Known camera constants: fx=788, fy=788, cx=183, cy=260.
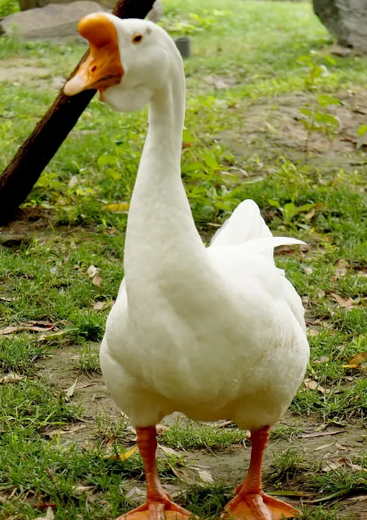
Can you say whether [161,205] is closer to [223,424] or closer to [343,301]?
[223,424]

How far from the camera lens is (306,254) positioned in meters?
5.29

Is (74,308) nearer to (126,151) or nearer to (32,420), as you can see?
(32,420)

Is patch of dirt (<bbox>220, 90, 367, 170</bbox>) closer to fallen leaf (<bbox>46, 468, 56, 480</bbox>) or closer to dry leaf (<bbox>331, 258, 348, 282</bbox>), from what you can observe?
dry leaf (<bbox>331, 258, 348, 282</bbox>)

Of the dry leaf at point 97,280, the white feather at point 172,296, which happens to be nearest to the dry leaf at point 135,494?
the white feather at point 172,296

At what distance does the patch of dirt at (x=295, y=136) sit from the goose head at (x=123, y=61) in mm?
4368

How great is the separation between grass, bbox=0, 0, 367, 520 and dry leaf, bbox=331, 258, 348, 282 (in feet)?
0.04

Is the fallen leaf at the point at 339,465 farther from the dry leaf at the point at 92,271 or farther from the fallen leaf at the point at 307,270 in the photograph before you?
the dry leaf at the point at 92,271

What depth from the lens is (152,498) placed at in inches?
115

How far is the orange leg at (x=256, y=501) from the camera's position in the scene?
2873 mm

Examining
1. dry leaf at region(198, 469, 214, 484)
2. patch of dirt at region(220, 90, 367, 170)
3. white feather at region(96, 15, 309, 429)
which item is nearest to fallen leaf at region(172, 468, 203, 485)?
dry leaf at region(198, 469, 214, 484)

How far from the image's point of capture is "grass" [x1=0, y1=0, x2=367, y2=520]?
3137mm

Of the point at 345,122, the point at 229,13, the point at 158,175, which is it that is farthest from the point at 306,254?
the point at 229,13

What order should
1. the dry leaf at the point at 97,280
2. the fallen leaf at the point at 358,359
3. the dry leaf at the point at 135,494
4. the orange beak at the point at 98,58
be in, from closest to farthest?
the orange beak at the point at 98,58
the dry leaf at the point at 135,494
the fallen leaf at the point at 358,359
the dry leaf at the point at 97,280

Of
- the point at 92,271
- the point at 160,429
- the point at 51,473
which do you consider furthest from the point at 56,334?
the point at 51,473
